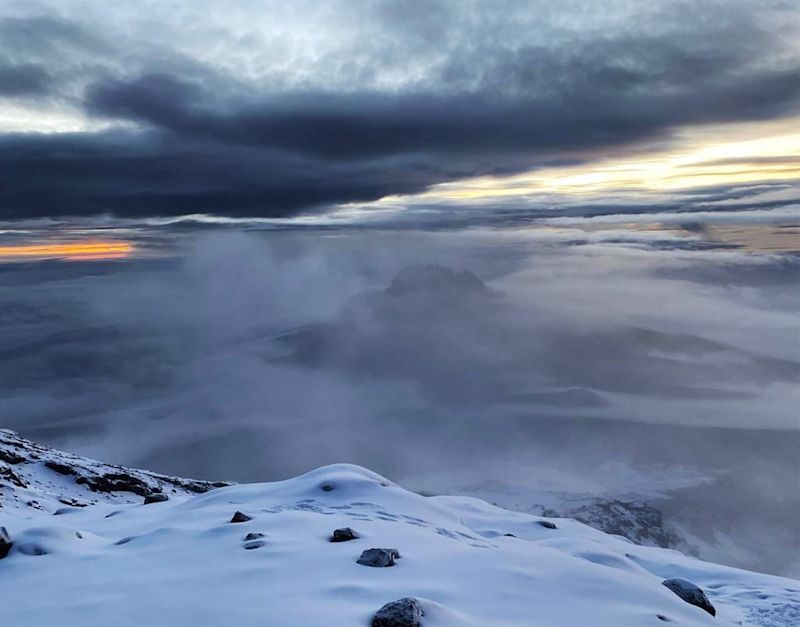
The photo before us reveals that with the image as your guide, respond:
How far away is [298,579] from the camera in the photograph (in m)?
9.99

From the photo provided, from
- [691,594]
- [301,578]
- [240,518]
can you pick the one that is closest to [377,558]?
[301,578]

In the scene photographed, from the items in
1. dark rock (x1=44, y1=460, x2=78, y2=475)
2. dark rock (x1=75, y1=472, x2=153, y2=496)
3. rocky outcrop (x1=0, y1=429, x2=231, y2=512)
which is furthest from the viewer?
dark rock (x1=44, y1=460, x2=78, y2=475)

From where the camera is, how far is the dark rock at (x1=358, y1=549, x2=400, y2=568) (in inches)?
430

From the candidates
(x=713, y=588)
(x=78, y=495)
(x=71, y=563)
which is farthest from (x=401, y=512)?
(x=78, y=495)

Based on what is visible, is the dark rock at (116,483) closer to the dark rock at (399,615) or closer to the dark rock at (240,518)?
the dark rock at (240,518)

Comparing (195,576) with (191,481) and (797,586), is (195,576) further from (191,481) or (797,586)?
(191,481)

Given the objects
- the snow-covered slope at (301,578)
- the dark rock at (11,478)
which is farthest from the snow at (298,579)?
the dark rock at (11,478)

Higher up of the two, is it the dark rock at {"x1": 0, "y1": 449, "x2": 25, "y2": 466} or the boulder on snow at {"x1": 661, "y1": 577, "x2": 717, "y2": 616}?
the boulder on snow at {"x1": 661, "y1": 577, "x2": 717, "y2": 616}

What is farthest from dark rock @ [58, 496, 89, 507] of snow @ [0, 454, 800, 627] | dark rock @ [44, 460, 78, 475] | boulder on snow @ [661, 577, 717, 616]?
boulder on snow @ [661, 577, 717, 616]

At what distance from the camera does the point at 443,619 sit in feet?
28.3

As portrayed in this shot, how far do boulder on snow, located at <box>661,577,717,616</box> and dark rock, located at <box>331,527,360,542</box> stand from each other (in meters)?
6.85

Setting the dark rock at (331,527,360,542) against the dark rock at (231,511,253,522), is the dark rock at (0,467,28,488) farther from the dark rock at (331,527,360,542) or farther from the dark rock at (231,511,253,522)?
the dark rock at (331,527,360,542)

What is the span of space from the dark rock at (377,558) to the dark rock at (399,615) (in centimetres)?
237

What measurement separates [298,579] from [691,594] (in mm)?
8478
